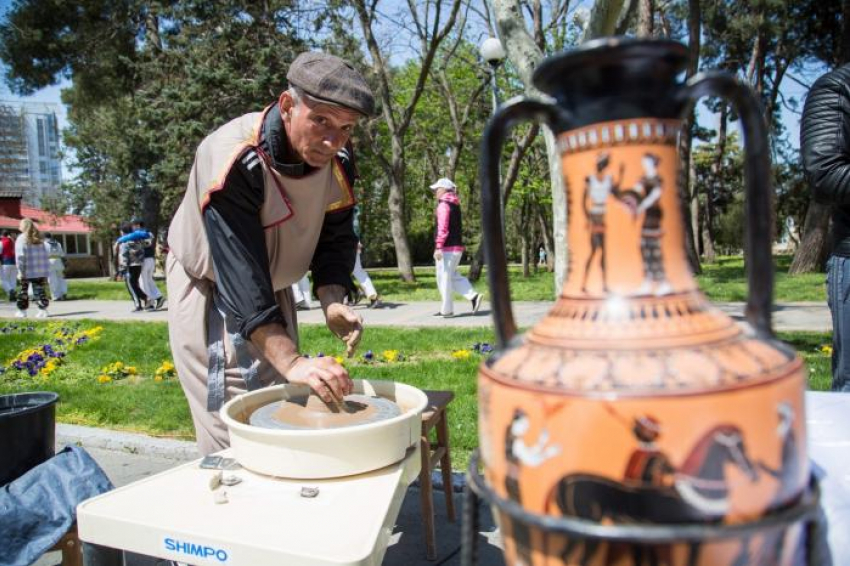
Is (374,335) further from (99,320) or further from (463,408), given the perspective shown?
(99,320)

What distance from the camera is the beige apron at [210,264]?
210 centimetres

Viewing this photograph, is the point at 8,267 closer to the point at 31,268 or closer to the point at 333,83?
the point at 31,268

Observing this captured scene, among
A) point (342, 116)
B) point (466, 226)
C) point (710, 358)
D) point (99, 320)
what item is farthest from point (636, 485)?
point (466, 226)

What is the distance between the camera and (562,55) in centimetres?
88

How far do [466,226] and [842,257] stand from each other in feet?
110

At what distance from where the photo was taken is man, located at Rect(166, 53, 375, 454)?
1.85 meters

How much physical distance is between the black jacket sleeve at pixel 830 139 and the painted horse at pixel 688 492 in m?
1.91

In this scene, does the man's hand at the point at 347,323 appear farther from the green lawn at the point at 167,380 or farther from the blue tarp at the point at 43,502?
the green lawn at the point at 167,380

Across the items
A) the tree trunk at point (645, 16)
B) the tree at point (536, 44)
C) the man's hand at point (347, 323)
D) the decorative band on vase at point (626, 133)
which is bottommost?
the man's hand at point (347, 323)

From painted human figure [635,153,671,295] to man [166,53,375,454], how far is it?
0.94 metres

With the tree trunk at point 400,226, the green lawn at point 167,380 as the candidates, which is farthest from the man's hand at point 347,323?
the tree trunk at point 400,226

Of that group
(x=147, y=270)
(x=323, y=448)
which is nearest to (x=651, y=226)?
(x=323, y=448)

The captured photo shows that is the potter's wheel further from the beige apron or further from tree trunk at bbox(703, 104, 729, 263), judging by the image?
tree trunk at bbox(703, 104, 729, 263)

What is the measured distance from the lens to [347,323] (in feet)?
7.45
